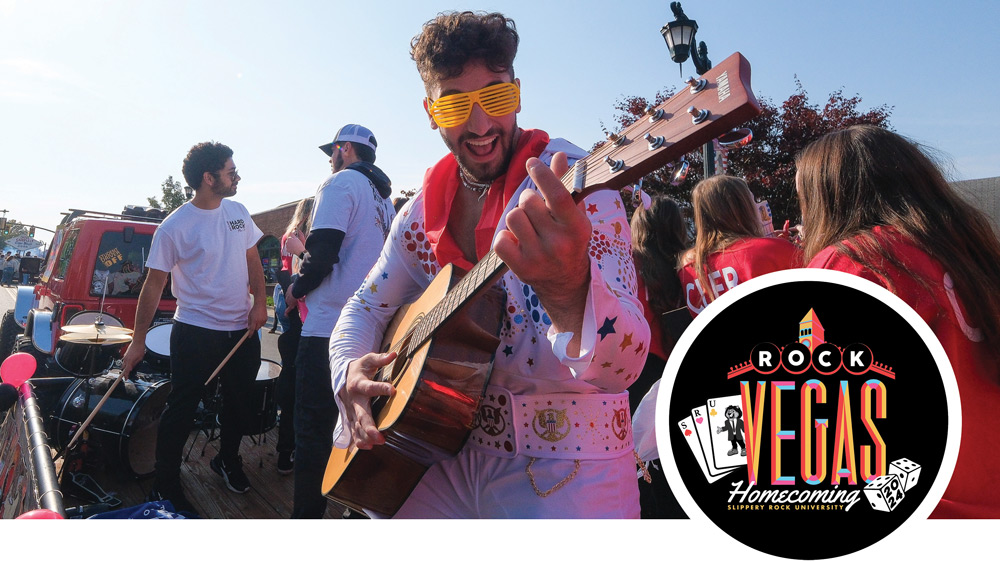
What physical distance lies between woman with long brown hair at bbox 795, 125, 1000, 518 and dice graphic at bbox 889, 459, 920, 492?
0.35 meters

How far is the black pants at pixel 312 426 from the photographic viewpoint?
253cm

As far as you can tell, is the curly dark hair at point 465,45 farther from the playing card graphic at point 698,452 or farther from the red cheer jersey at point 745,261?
the red cheer jersey at point 745,261

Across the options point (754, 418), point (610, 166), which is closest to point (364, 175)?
point (610, 166)

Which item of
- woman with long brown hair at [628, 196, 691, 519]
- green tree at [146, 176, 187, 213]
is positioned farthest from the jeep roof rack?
green tree at [146, 176, 187, 213]

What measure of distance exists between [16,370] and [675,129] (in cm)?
324

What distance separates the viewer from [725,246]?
2.57 metres

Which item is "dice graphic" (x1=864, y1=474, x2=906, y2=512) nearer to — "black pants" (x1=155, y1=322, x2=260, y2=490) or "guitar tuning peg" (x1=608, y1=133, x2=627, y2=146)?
"guitar tuning peg" (x1=608, y1=133, x2=627, y2=146)

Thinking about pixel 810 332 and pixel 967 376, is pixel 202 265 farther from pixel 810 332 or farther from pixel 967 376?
pixel 967 376

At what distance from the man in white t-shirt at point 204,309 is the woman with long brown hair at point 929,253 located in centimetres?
319

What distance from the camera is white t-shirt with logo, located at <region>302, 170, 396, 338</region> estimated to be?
9.68ft

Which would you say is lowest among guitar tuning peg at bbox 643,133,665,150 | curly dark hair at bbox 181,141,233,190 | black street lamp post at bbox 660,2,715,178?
guitar tuning peg at bbox 643,133,665,150

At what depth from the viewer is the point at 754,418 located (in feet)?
3.15

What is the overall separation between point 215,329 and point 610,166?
121 inches

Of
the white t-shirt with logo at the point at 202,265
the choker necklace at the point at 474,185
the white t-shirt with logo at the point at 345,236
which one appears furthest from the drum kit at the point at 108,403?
the choker necklace at the point at 474,185
